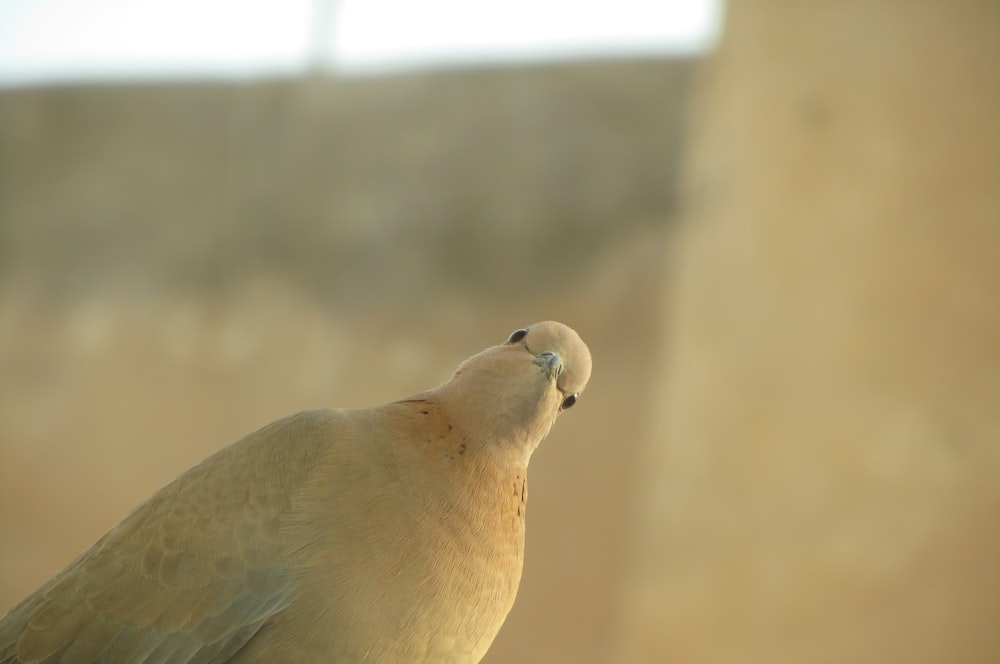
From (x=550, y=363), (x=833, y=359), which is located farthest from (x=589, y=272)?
(x=550, y=363)

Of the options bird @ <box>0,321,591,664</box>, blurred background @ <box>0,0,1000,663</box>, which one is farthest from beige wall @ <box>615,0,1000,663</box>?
bird @ <box>0,321,591,664</box>

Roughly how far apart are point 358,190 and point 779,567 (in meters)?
2.70

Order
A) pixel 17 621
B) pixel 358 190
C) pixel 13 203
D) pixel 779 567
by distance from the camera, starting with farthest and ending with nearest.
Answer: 1. pixel 13 203
2. pixel 358 190
3. pixel 779 567
4. pixel 17 621

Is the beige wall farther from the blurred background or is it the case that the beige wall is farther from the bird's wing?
the bird's wing

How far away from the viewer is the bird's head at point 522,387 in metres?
1.42

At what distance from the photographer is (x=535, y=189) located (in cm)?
496

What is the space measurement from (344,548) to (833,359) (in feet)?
11.1

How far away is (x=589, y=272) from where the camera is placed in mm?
4766

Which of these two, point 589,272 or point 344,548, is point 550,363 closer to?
point 344,548

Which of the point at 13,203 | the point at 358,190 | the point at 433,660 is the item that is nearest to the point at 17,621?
the point at 433,660

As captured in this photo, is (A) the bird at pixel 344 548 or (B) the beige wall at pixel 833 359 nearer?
(A) the bird at pixel 344 548

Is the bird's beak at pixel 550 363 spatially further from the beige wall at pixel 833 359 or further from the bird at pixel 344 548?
the beige wall at pixel 833 359

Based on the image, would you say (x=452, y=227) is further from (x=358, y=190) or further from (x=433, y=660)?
(x=433, y=660)

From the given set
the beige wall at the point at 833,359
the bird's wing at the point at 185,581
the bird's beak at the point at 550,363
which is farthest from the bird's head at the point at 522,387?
the beige wall at the point at 833,359
